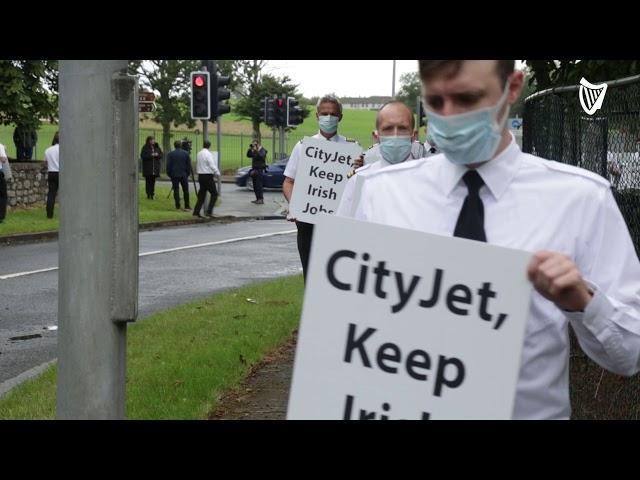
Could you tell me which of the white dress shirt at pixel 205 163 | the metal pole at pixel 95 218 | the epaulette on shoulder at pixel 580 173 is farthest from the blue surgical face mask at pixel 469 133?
the white dress shirt at pixel 205 163

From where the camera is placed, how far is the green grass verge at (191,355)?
6.86 metres

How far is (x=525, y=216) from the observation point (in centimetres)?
276

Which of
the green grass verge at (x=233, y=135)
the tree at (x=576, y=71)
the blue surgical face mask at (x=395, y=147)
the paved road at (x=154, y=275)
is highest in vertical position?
the tree at (x=576, y=71)

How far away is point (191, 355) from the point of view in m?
8.46

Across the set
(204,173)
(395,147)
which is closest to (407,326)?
(395,147)

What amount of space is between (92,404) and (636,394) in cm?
274

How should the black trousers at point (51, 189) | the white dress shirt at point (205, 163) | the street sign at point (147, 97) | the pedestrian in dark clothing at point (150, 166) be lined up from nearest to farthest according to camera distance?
the black trousers at point (51, 189), the street sign at point (147, 97), the white dress shirt at point (205, 163), the pedestrian in dark clothing at point (150, 166)

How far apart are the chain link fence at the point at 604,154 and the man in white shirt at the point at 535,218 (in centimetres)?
236

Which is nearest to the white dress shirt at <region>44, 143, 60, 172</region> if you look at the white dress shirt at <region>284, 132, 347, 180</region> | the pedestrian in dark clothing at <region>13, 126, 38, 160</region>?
the pedestrian in dark clothing at <region>13, 126, 38, 160</region>

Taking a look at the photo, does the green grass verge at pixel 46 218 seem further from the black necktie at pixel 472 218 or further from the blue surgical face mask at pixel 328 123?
the black necktie at pixel 472 218

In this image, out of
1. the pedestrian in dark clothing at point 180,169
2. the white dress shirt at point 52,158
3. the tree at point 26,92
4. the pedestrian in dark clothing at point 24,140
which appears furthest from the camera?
the pedestrian in dark clothing at point 180,169

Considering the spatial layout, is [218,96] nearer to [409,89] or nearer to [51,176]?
[51,176]

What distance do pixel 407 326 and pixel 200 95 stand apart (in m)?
25.5
